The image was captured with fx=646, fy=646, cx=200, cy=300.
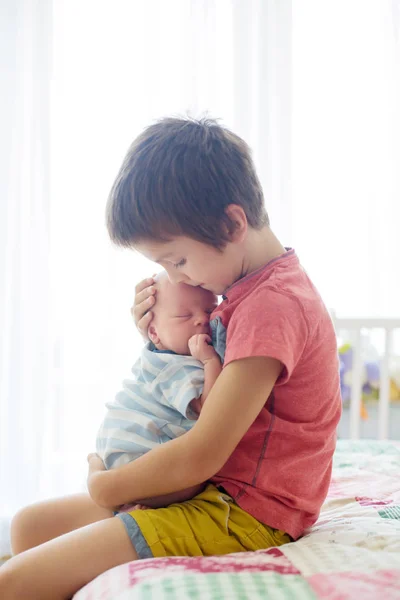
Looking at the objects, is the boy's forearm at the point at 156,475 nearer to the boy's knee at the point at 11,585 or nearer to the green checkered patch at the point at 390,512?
the boy's knee at the point at 11,585

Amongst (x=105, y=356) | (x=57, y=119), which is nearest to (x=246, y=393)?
(x=105, y=356)

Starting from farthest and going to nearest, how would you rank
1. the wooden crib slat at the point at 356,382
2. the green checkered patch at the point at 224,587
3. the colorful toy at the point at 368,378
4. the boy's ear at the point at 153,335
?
the colorful toy at the point at 368,378
the wooden crib slat at the point at 356,382
the boy's ear at the point at 153,335
the green checkered patch at the point at 224,587

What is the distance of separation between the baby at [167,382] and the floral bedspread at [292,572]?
20 centimetres

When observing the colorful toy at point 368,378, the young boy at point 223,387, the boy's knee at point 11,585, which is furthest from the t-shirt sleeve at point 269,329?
the colorful toy at point 368,378

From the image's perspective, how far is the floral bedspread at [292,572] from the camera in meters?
0.81

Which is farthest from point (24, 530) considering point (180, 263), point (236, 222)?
point (236, 222)

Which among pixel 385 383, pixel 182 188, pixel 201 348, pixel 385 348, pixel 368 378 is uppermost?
pixel 182 188

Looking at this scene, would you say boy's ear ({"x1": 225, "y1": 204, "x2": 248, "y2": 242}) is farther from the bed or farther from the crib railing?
the crib railing

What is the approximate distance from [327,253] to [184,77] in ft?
2.70

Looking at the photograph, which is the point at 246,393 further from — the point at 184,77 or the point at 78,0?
the point at 78,0

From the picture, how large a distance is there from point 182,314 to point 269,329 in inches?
8.9

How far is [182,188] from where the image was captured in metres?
0.91

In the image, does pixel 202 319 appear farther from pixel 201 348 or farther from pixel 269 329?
pixel 269 329

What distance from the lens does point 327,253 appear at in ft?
7.91
